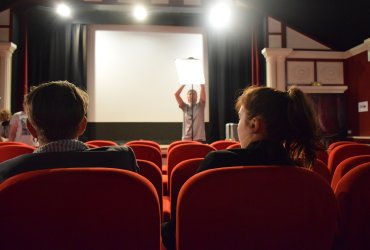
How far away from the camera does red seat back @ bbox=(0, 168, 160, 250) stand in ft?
2.45

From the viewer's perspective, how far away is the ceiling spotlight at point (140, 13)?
21.9ft

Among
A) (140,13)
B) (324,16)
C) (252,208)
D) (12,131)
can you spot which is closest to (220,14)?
(140,13)

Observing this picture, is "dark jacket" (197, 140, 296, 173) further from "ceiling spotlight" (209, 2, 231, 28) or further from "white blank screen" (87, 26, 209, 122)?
"white blank screen" (87, 26, 209, 122)

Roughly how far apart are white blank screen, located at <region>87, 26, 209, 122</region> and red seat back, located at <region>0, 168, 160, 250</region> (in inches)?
265

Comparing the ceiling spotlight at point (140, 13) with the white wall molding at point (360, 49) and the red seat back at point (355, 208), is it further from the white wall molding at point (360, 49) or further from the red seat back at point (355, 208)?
the red seat back at point (355, 208)

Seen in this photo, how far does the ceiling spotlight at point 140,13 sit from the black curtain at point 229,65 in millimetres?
1532

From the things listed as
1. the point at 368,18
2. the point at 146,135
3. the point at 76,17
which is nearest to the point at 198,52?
the point at 146,135

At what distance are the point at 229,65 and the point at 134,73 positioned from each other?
220cm

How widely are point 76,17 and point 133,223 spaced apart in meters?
7.14

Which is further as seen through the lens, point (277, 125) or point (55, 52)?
point (55, 52)

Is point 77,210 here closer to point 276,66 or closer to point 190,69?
point 190,69

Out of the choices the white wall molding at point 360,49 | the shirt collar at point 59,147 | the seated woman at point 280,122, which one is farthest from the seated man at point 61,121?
the white wall molding at point 360,49

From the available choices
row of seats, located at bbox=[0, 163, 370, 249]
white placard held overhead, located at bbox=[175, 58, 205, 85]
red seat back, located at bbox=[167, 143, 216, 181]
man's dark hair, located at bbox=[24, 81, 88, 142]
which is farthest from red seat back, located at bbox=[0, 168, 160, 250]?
white placard held overhead, located at bbox=[175, 58, 205, 85]

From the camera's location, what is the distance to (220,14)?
21.4 ft
